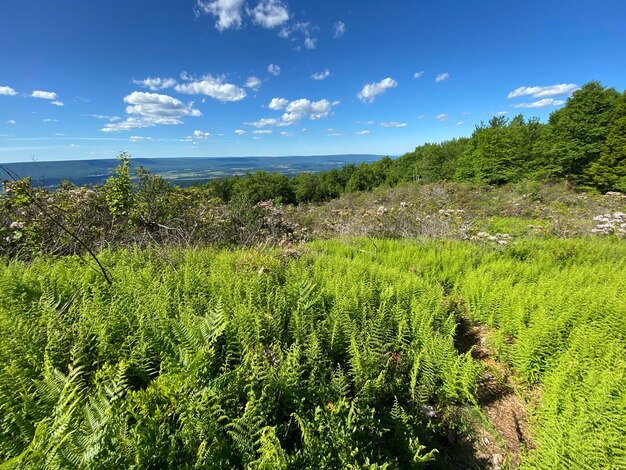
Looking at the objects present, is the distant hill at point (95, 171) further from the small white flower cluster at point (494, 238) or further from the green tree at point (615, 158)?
the green tree at point (615, 158)

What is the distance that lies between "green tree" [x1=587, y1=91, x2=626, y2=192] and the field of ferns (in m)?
23.7

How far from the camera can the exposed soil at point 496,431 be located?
202 centimetres

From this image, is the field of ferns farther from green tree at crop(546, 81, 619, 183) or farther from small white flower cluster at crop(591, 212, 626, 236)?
green tree at crop(546, 81, 619, 183)

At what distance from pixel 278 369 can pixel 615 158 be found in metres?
28.5

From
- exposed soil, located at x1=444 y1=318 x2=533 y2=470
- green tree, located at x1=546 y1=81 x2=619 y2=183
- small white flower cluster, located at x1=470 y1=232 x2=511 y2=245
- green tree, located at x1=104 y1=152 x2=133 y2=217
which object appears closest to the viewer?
exposed soil, located at x1=444 y1=318 x2=533 y2=470

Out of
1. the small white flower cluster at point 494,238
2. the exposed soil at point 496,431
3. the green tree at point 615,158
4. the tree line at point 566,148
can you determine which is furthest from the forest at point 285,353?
the green tree at point 615,158

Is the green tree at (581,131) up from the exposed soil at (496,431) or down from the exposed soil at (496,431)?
up

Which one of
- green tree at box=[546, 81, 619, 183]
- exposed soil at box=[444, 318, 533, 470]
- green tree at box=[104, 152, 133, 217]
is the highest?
green tree at box=[546, 81, 619, 183]

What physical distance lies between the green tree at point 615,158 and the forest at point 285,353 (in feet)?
66.9

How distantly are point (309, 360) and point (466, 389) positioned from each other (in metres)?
1.32

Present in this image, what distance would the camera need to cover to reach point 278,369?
1.98 meters

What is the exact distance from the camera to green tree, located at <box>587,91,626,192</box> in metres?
19.0

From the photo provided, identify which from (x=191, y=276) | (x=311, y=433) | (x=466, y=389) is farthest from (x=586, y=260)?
(x=191, y=276)

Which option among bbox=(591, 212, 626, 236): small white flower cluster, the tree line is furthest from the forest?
the tree line
